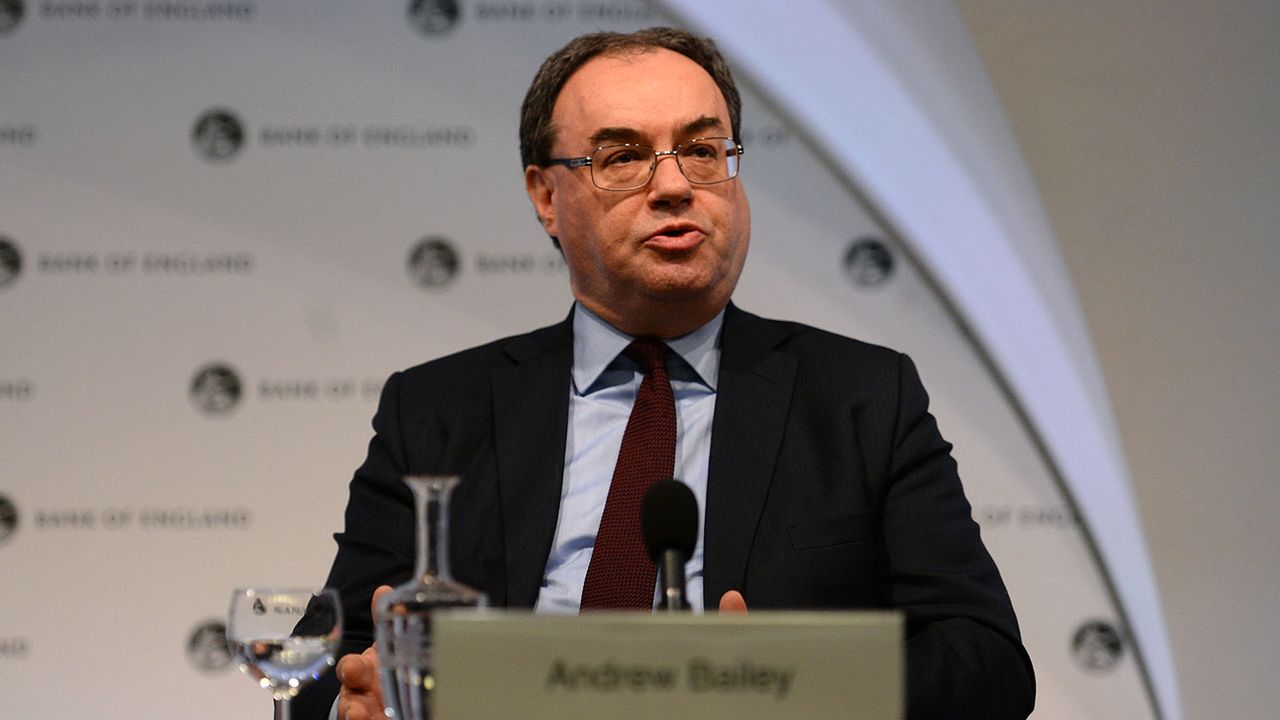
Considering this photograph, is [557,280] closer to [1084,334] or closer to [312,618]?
[1084,334]

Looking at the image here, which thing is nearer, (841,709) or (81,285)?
(841,709)

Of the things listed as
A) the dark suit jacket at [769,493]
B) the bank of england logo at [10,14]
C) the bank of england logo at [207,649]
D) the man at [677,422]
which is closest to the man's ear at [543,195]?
the man at [677,422]

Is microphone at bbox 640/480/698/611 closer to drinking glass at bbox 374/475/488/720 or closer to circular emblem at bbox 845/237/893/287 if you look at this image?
drinking glass at bbox 374/475/488/720

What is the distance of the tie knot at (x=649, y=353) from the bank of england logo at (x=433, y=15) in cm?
181

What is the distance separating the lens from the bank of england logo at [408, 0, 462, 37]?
3768 millimetres

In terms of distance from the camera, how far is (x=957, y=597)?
1963 mm

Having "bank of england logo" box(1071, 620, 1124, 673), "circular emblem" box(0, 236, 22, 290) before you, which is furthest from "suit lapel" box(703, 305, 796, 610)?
"circular emblem" box(0, 236, 22, 290)

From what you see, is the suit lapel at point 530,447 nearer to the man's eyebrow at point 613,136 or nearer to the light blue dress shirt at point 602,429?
the light blue dress shirt at point 602,429

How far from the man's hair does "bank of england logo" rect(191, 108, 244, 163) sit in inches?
63.5

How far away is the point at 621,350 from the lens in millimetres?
2293

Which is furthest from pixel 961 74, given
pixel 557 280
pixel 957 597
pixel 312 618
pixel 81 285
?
pixel 312 618

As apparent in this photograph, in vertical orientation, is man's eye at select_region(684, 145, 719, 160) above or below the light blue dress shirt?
above

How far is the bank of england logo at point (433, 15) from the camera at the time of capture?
3768 mm

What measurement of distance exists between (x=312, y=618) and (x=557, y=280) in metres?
2.28
